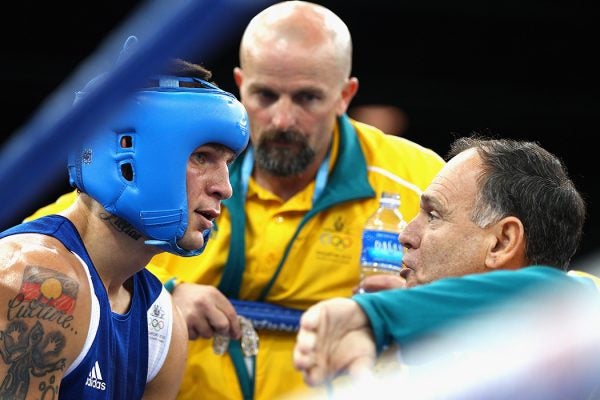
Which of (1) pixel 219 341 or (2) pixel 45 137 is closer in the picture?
(2) pixel 45 137

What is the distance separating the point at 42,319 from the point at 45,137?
1.04 meters

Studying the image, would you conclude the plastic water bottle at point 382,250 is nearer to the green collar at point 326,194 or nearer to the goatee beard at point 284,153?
the green collar at point 326,194

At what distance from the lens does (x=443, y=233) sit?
223 cm

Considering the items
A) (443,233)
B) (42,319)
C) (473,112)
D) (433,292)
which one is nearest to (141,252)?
(42,319)

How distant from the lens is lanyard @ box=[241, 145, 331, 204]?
11.7 feet

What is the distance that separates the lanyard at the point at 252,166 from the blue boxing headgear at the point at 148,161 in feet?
4.03

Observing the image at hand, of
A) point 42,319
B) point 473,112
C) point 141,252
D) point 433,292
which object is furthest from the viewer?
point 473,112

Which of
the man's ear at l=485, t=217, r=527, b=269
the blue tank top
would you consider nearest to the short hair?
the man's ear at l=485, t=217, r=527, b=269

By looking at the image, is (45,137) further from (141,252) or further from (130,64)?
(141,252)

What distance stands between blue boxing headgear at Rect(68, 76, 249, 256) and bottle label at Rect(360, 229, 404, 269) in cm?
105

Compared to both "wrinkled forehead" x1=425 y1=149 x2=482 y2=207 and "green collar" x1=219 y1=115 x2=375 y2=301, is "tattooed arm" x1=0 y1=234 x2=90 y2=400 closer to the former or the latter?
"wrinkled forehead" x1=425 y1=149 x2=482 y2=207

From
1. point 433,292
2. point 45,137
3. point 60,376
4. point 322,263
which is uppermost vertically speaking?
point 45,137

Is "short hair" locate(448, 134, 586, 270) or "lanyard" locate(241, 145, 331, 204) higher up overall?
"short hair" locate(448, 134, 586, 270)

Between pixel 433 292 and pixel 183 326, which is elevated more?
pixel 433 292
